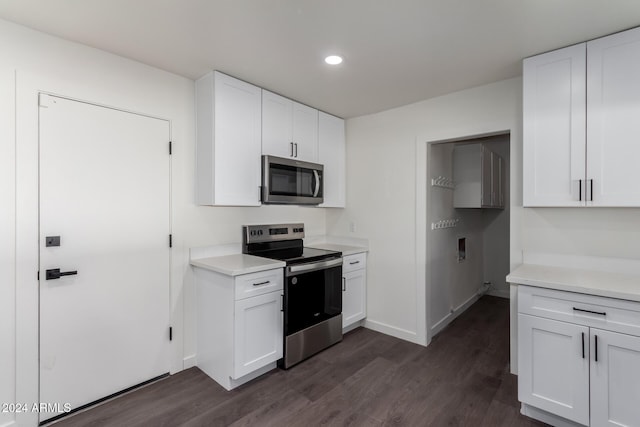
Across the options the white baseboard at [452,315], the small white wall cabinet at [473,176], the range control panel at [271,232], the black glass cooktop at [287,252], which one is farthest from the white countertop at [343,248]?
the small white wall cabinet at [473,176]

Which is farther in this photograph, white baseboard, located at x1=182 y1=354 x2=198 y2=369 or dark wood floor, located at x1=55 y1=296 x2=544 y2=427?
white baseboard, located at x1=182 y1=354 x2=198 y2=369

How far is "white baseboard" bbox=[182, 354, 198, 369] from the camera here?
2.60 m

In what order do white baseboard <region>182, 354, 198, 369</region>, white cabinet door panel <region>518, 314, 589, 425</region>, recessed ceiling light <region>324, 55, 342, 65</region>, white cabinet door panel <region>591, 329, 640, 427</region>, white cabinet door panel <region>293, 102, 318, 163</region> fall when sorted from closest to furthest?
white cabinet door panel <region>591, 329, 640, 427</region> < white cabinet door panel <region>518, 314, 589, 425</region> < recessed ceiling light <region>324, 55, 342, 65</region> < white baseboard <region>182, 354, 198, 369</region> < white cabinet door panel <region>293, 102, 318, 163</region>

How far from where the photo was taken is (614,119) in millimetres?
1923

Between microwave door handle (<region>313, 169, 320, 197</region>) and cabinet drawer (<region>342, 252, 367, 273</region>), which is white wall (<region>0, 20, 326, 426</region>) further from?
cabinet drawer (<region>342, 252, 367, 273</region>)

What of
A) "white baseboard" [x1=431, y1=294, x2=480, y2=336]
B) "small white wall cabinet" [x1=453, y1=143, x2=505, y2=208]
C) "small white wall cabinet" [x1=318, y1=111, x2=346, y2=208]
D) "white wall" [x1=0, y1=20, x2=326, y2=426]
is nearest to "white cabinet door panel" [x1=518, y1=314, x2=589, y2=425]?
"white baseboard" [x1=431, y1=294, x2=480, y2=336]

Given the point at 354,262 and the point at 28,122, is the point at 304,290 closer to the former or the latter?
the point at 354,262

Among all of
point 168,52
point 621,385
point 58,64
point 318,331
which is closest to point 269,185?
point 168,52

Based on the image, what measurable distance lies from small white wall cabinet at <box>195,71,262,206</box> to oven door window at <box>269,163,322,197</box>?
0.49 feet

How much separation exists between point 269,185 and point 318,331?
143 centimetres

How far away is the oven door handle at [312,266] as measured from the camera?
2.64m

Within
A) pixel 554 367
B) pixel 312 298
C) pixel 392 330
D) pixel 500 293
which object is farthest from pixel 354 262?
pixel 500 293

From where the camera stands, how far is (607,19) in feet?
5.82

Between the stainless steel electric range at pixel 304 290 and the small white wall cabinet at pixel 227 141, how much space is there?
0.55 metres
